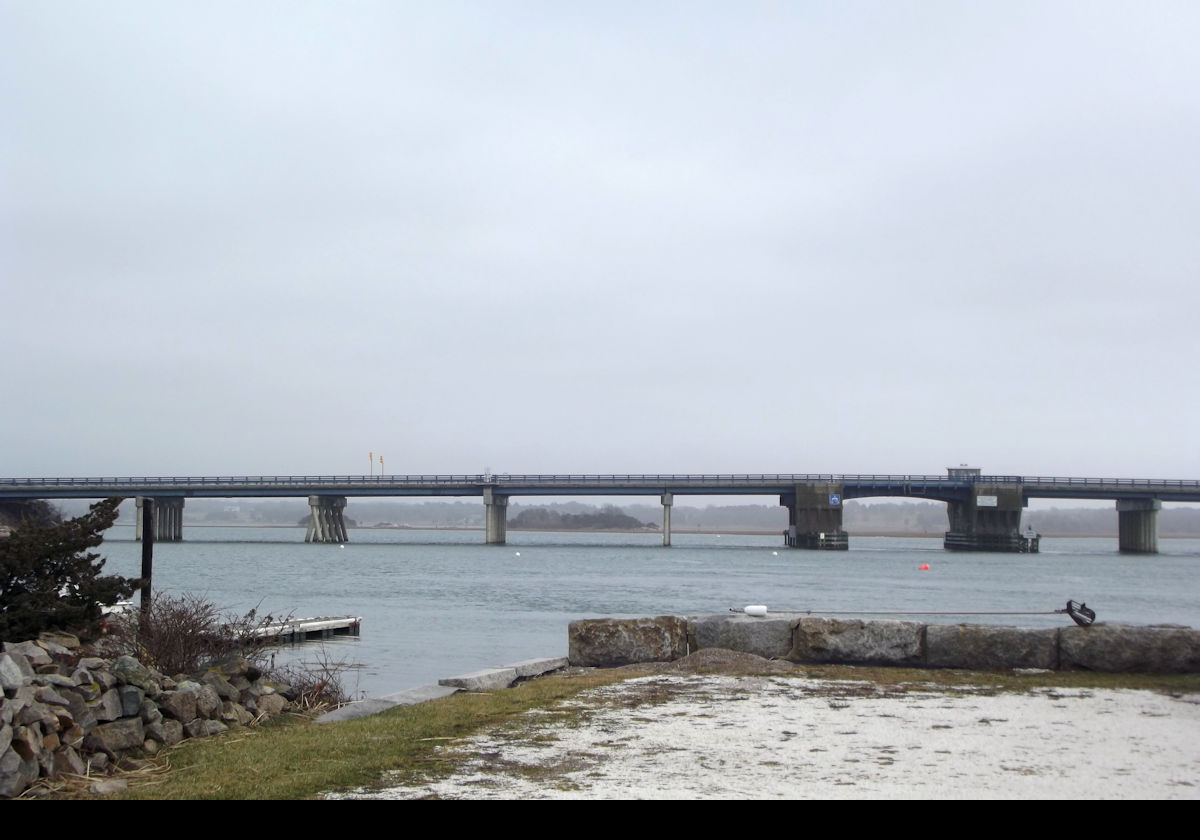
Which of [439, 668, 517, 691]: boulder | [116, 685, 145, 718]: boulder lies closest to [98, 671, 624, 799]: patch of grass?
[116, 685, 145, 718]: boulder

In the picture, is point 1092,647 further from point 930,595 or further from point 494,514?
point 494,514

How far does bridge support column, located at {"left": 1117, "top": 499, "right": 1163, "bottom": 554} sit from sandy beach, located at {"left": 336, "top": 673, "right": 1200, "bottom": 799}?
120 m

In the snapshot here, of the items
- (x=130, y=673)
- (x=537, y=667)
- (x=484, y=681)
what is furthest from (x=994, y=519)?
(x=130, y=673)

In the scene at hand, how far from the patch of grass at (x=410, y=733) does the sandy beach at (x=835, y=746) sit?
21 centimetres

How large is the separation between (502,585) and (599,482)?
175 ft

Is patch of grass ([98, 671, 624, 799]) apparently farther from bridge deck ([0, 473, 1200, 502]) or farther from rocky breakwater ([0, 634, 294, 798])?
bridge deck ([0, 473, 1200, 502])

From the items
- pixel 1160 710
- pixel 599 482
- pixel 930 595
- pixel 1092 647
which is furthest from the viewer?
pixel 599 482

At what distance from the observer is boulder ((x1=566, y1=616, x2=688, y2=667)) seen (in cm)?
1666

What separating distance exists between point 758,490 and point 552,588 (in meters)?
57.9

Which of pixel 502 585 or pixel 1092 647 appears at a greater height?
pixel 1092 647

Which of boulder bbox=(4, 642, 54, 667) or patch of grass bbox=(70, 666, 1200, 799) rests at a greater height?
boulder bbox=(4, 642, 54, 667)
